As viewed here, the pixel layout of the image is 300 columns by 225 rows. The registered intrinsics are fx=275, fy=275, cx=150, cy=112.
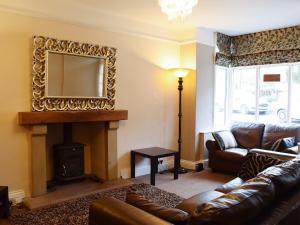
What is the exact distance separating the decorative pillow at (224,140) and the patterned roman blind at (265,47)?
4.74 ft

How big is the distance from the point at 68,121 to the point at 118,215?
7.97ft

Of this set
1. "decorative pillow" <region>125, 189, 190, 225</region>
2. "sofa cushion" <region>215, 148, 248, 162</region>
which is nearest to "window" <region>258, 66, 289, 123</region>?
"sofa cushion" <region>215, 148, 248, 162</region>

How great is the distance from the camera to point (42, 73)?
358cm

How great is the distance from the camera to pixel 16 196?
3.47 metres

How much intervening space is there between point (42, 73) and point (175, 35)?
8.83 ft

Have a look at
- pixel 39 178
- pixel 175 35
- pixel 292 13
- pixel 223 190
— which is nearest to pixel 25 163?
pixel 39 178

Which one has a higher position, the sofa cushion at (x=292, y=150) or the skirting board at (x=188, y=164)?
the sofa cushion at (x=292, y=150)

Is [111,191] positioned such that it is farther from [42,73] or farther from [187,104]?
[187,104]

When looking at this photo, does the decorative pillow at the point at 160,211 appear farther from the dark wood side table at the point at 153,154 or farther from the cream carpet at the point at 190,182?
the dark wood side table at the point at 153,154

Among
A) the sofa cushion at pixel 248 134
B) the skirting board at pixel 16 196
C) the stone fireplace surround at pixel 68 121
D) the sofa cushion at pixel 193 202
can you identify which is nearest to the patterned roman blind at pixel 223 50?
the sofa cushion at pixel 248 134

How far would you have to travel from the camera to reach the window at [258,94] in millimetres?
5227

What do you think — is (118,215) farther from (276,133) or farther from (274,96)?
(274,96)

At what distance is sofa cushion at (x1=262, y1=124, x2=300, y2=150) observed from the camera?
462cm

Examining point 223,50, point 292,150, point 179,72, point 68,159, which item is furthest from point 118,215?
point 223,50
